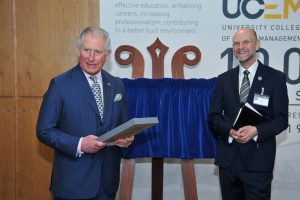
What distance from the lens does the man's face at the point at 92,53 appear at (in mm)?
1889

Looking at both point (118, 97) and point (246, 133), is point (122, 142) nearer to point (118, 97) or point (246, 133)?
point (118, 97)

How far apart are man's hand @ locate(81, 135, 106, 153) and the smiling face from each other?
47.8 inches

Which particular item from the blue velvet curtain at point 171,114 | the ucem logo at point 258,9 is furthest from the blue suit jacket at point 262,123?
the ucem logo at point 258,9

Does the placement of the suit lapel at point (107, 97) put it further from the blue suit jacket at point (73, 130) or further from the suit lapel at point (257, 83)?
the suit lapel at point (257, 83)

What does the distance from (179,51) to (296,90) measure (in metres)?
1.18

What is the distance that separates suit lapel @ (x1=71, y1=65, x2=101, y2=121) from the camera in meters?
1.85

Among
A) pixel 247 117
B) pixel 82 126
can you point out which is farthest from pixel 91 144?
pixel 247 117

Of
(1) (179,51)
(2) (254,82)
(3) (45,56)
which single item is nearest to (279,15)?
(1) (179,51)

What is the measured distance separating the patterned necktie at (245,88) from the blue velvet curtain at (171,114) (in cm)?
63

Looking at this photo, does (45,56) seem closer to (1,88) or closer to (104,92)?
(1,88)

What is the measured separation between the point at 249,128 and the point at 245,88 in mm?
296

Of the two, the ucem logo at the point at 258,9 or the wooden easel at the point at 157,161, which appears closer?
the wooden easel at the point at 157,161

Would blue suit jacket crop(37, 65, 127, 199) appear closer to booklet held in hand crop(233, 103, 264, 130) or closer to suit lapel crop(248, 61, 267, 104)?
booklet held in hand crop(233, 103, 264, 130)

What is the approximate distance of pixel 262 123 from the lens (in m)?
2.35
